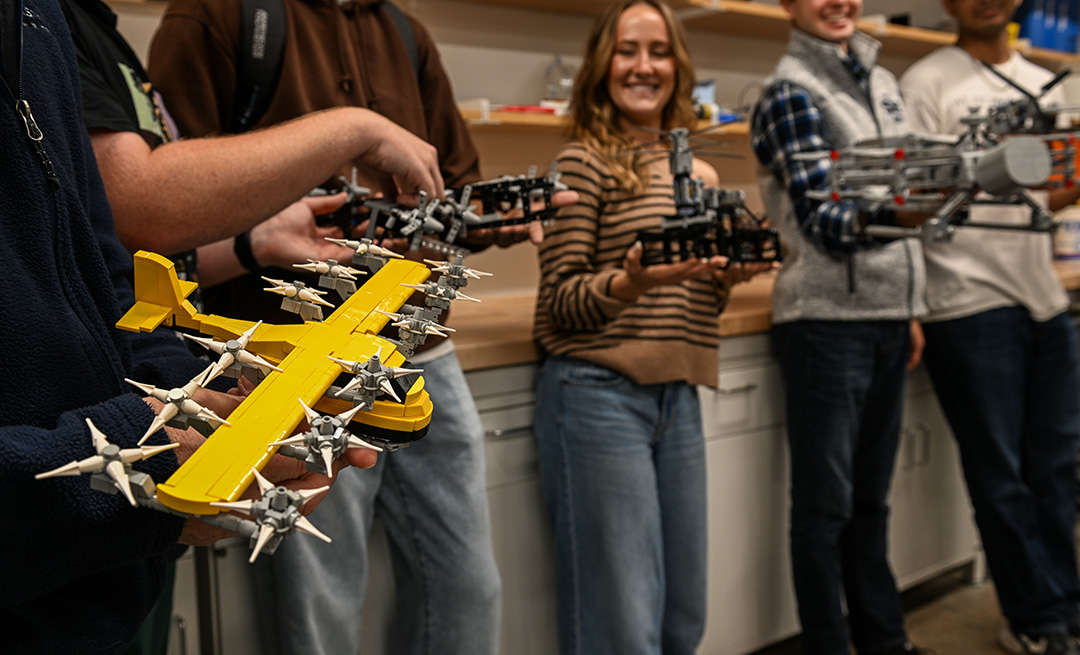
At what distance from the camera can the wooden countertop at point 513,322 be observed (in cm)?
158

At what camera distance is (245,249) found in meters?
1.11

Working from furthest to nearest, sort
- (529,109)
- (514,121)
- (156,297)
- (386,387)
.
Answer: (529,109), (514,121), (156,297), (386,387)

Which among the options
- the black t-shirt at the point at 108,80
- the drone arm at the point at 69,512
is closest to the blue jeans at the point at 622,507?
the black t-shirt at the point at 108,80

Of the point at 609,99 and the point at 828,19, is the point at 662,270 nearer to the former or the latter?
the point at 609,99

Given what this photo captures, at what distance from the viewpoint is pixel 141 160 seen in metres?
0.90

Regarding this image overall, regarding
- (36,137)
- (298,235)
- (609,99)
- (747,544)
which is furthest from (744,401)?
(36,137)

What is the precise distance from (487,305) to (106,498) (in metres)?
1.86

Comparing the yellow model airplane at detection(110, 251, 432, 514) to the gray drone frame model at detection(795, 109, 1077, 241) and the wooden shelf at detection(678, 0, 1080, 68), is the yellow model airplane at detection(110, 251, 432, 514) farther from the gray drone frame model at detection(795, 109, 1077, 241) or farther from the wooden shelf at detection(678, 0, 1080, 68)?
the wooden shelf at detection(678, 0, 1080, 68)

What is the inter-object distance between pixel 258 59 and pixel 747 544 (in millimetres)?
1541

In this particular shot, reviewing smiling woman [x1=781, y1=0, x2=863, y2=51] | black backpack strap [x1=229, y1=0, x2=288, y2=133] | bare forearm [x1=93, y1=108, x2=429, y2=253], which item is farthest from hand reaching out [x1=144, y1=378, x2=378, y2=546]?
smiling woman [x1=781, y1=0, x2=863, y2=51]

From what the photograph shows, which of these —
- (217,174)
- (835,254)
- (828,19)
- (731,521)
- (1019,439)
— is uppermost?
(828,19)

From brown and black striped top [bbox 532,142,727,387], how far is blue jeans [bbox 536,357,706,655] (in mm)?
46

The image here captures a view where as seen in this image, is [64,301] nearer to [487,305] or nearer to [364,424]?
[364,424]

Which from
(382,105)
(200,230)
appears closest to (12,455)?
(200,230)
